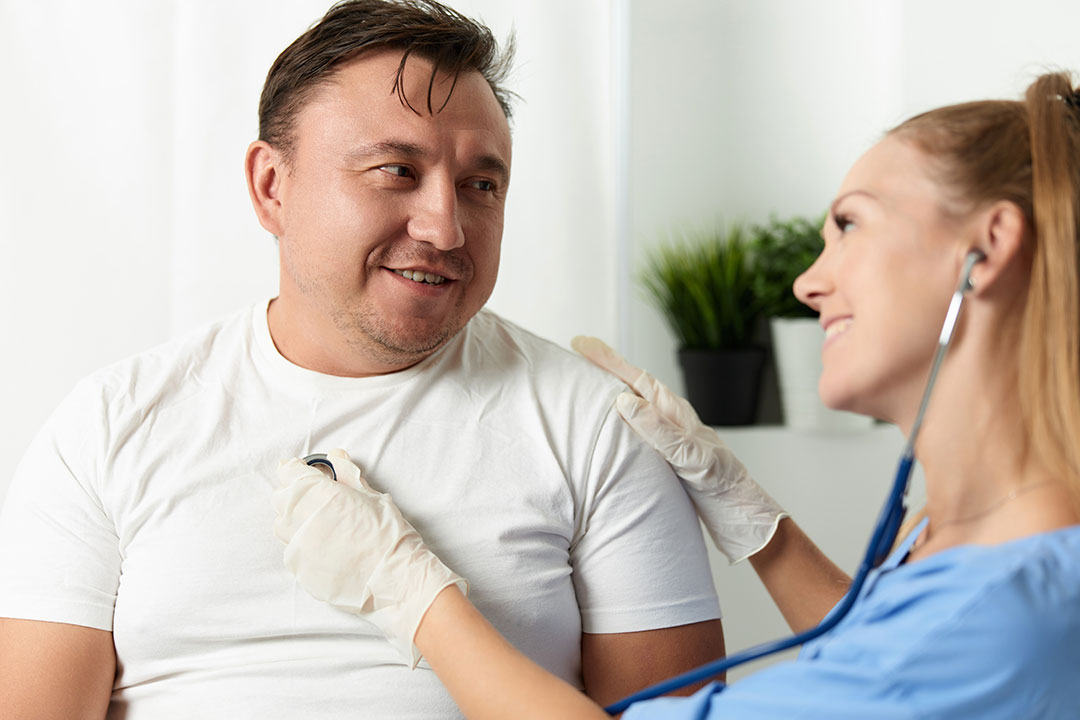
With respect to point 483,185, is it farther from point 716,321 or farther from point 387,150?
point 716,321

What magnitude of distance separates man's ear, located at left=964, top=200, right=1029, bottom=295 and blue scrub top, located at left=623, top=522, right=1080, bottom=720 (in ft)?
0.74

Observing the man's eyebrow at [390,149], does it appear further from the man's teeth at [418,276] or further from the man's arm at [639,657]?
the man's arm at [639,657]

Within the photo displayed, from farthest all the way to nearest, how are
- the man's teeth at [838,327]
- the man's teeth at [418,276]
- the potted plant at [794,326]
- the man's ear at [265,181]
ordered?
the potted plant at [794,326], the man's ear at [265,181], the man's teeth at [418,276], the man's teeth at [838,327]

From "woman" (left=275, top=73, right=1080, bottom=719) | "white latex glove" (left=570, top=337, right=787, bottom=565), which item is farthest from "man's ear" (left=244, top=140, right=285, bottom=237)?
"woman" (left=275, top=73, right=1080, bottom=719)

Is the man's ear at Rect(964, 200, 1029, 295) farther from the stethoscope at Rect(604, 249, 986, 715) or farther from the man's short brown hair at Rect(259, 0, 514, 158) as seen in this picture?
the man's short brown hair at Rect(259, 0, 514, 158)

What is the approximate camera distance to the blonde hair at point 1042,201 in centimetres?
88

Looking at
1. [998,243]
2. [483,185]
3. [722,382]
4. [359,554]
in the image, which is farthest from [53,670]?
[722,382]

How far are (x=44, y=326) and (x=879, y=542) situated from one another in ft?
4.90

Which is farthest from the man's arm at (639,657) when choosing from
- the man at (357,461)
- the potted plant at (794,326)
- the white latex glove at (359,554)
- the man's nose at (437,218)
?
the potted plant at (794,326)

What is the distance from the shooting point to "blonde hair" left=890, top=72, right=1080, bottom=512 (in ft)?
2.88

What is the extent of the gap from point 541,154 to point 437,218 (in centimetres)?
A: 73

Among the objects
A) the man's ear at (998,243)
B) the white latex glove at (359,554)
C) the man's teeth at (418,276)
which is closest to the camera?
the man's ear at (998,243)

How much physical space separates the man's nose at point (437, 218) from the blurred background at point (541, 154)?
0.66m

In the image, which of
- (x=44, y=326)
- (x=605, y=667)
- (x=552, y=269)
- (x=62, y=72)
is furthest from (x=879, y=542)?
(x=62, y=72)
